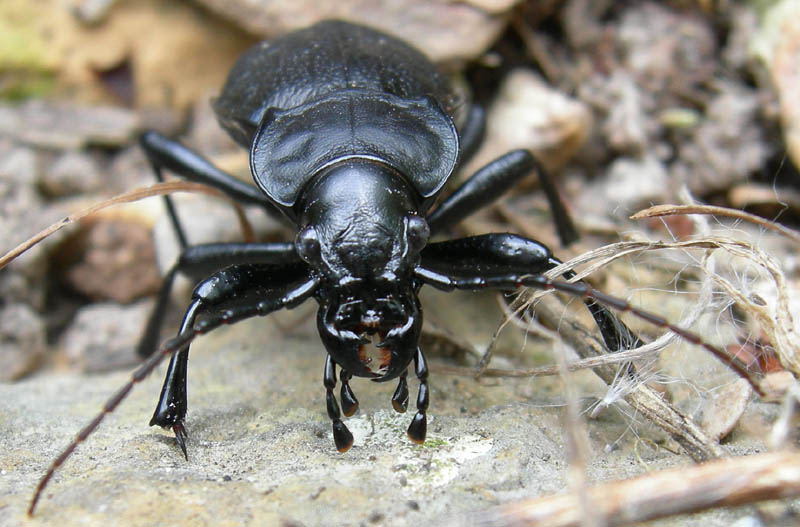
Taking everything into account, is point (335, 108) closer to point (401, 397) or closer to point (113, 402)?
point (401, 397)

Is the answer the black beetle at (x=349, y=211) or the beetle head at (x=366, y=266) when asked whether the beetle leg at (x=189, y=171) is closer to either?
the black beetle at (x=349, y=211)

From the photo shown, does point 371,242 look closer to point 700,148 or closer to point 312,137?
point 312,137

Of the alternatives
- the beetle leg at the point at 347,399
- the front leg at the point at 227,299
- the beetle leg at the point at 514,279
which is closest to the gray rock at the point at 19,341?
the front leg at the point at 227,299

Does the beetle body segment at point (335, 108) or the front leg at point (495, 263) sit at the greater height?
the beetle body segment at point (335, 108)

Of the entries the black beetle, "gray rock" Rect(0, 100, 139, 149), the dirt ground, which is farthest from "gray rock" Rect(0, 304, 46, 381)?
"gray rock" Rect(0, 100, 139, 149)

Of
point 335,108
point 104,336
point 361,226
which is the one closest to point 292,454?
point 361,226
